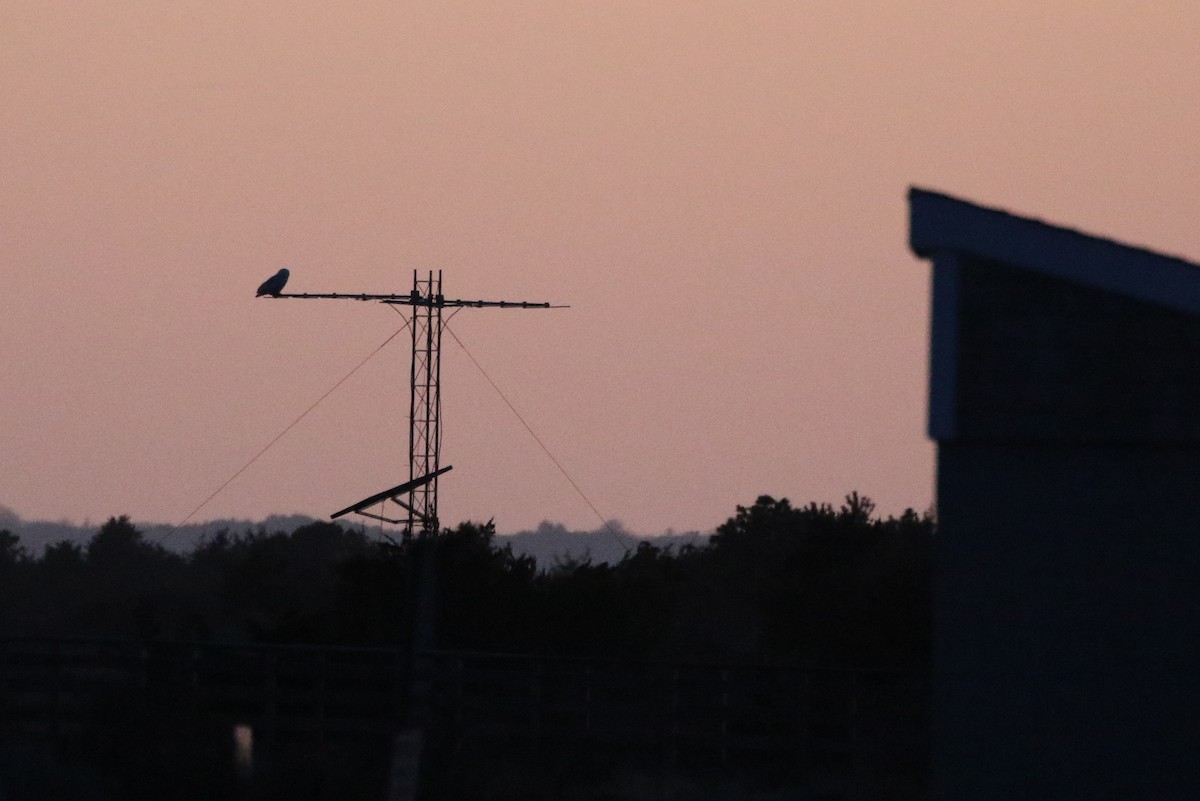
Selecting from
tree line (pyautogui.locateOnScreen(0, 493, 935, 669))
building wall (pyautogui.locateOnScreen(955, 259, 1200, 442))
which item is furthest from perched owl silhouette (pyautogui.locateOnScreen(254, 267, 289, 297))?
building wall (pyautogui.locateOnScreen(955, 259, 1200, 442))

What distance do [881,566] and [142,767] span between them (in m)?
12.7

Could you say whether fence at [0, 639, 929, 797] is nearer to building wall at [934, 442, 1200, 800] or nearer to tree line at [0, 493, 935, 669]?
tree line at [0, 493, 935, 669]

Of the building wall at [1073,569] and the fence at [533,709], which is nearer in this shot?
the building wall at [1073,569]

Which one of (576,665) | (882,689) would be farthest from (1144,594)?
(576,665)

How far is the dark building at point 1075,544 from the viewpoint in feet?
31.7

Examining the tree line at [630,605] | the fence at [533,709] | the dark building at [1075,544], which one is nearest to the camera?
the dark building at [1075,544]

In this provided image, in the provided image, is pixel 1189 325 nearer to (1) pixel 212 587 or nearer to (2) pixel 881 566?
(2) pixel 881 566

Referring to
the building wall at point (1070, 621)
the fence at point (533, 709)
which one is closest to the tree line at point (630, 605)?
the fence at point (533, 709)

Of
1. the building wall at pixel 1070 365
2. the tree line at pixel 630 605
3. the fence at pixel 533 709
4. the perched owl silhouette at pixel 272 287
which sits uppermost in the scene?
the perched owl silhouette at pixel 272 287

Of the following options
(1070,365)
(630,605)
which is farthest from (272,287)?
(1070,365)

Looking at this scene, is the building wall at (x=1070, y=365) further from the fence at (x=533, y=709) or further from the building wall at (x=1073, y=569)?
the fence at (x=533, y=709)

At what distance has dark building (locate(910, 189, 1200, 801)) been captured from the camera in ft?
31.7

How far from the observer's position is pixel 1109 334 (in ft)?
31.9

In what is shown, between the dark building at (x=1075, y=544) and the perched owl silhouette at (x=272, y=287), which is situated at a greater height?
the perched owl silhouette at (x=272, y=287)
